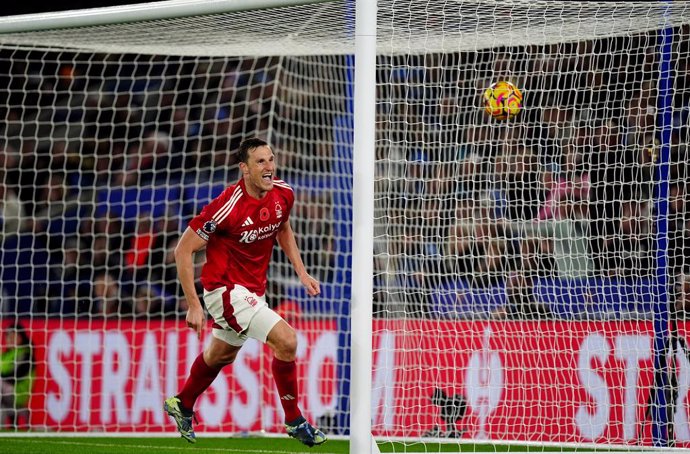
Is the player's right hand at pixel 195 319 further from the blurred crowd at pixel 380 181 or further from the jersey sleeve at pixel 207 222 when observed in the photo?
the blurred crowd at pixel 380 181

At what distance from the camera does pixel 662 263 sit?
318 inches

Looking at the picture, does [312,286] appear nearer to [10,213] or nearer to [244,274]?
[244,274]

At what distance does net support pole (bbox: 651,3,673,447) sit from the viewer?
26.0 ft

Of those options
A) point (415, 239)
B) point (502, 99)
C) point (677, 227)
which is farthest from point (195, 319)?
point (677, 227)

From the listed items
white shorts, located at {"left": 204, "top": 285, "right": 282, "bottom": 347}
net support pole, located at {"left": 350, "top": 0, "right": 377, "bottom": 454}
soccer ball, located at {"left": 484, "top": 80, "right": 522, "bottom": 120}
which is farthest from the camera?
soccer ball, located at {"left": 484, "top": 80, "right": 522, "bottom": 120}

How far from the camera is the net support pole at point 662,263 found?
26.0ft

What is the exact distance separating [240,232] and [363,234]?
118 centimetres

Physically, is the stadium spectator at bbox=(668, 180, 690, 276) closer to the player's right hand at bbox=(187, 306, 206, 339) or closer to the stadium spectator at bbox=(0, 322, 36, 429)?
the player's right hand at bbox=(187, 306, 206, 339)

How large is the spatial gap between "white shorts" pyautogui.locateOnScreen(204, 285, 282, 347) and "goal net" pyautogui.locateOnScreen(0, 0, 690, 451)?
40.6 inches

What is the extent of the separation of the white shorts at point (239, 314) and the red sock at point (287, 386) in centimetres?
19

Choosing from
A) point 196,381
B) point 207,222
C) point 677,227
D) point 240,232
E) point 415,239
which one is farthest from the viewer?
point 415,239

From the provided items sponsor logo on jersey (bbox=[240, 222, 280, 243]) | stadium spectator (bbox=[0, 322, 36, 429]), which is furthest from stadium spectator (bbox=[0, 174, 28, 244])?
sponsor logo on jersey (bbox=[240, 222, 280, 243])

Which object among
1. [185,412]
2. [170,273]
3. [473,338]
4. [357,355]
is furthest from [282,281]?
[357,355]

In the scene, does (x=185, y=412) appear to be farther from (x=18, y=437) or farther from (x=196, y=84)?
(x=196, y=84)
